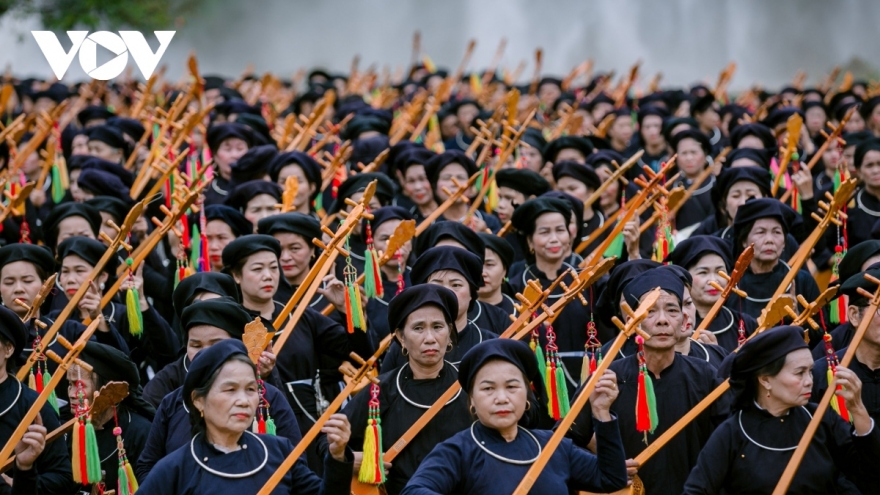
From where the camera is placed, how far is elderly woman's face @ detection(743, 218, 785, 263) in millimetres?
8812


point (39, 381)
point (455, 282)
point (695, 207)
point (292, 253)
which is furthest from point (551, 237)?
point (39, 381)

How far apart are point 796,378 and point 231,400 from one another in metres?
2.44

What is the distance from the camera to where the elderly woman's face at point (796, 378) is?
6262 mm

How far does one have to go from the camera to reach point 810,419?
6383mm

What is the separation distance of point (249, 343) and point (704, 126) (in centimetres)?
855

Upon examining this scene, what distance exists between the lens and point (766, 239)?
8.81 m

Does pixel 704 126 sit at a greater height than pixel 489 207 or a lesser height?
greater

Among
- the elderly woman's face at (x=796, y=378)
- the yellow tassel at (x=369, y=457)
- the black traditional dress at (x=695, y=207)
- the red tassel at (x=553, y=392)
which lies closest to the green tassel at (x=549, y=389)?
the red tassel at (x=553, y=392)

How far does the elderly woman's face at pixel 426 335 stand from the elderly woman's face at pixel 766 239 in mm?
2703

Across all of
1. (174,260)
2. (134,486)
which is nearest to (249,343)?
(134,486)

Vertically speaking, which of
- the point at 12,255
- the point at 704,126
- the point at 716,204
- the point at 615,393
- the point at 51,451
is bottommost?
the point at 51,451

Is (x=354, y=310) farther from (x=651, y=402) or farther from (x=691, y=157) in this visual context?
(x=691, y=157)

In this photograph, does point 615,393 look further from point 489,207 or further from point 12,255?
point 489,207

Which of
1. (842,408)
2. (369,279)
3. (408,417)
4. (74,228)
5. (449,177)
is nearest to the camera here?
(842,408)
